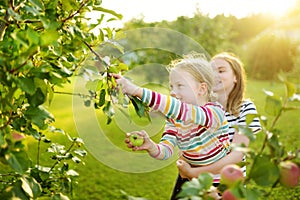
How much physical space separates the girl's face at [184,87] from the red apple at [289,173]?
1.06 meters

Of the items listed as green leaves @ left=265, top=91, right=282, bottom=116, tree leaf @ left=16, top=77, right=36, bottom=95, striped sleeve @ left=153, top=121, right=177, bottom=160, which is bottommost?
striped sleeve @ left=153, top=121, right=177, bottom=160

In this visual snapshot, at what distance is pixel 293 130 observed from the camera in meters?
8.09

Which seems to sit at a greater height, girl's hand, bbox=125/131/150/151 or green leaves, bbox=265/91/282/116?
green leaves, bbox=265/91/282/116

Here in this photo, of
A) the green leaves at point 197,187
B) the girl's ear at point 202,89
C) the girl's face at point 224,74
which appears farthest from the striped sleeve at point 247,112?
the green leaves at point 197,187

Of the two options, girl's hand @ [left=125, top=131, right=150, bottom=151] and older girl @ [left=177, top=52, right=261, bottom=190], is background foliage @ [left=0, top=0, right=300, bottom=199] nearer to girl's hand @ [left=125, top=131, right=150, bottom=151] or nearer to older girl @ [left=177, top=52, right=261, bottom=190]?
girl's hand @ [left=125, top=131, right=150, bottom=151]

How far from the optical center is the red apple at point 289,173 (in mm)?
1059

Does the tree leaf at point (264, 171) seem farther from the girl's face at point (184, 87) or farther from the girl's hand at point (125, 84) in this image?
the girl's face at point (184, 87)

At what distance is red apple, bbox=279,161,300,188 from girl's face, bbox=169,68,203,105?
3.48 feet

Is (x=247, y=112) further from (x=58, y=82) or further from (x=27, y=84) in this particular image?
(x=27, y=84)

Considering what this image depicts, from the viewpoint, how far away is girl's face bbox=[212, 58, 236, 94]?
9.18 feet

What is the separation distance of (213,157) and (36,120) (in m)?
1.20

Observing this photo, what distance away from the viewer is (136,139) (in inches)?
74.6

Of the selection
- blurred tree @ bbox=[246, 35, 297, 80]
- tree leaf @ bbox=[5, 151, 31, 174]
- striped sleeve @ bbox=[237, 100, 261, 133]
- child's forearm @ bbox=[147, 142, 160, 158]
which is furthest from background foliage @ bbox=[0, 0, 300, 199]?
blurred tree @ bbox=[246, 35, 297, 80]

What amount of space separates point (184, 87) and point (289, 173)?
1.14 m
